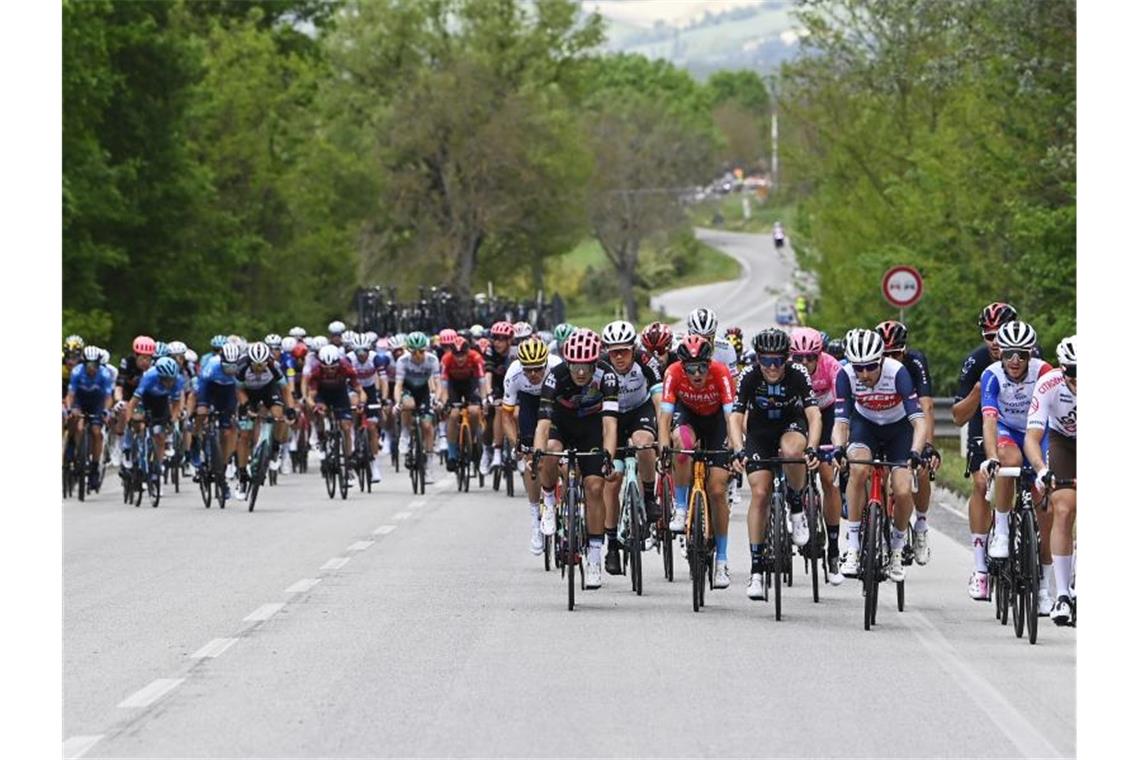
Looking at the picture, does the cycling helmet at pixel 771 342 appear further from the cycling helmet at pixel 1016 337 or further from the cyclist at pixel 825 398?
the cycling helmet at pixel 1016 337

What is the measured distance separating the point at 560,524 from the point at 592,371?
106cm

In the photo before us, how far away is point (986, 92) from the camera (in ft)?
144

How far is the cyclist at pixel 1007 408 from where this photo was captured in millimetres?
14648

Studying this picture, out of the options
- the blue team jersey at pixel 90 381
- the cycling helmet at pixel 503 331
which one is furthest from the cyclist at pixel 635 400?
the blue team jersey at pixel 90 381

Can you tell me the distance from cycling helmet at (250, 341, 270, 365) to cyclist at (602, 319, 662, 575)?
8904 mm

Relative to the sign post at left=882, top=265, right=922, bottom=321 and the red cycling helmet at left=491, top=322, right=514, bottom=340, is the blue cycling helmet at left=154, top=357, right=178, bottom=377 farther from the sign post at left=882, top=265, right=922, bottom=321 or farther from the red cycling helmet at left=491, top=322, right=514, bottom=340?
the sign post at left=882, top=265, right=922, bottom=321

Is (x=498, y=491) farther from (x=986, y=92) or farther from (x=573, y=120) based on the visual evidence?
(x=573, y=120)

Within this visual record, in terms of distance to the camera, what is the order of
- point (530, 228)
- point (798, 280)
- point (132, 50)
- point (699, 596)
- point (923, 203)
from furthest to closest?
1. point (530, 228)
2. point (798, 280)
3. point (132, 50)
4. point (923, 203)
5. point (699, 596)

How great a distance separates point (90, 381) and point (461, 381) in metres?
4.26

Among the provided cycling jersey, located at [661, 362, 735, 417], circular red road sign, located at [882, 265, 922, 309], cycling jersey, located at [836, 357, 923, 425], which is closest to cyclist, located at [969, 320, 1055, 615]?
cycling jersey, located at [836, 357, 923, 425]

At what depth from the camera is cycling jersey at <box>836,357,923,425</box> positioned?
52.0 ft
